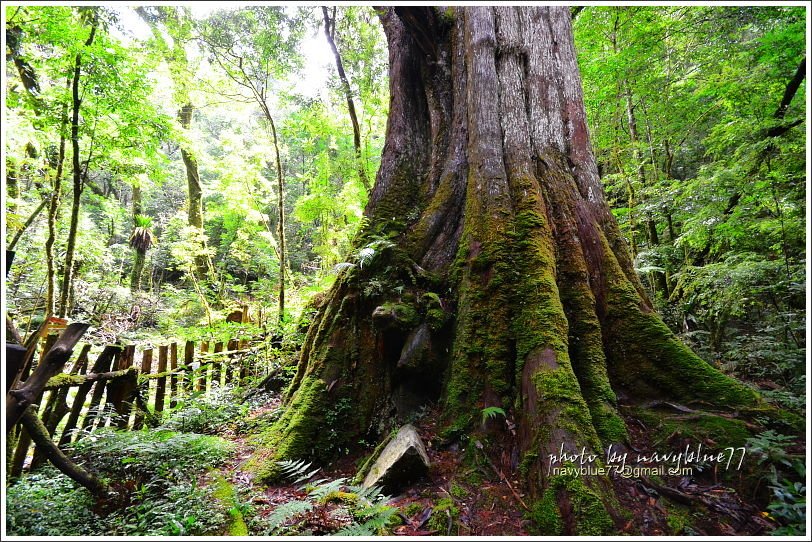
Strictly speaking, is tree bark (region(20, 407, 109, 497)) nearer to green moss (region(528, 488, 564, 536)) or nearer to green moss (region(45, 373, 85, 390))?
green moss (region(45, 373, 85, 390))

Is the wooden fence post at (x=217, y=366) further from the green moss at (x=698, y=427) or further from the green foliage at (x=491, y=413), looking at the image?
the green moss at (x=698, y=427)

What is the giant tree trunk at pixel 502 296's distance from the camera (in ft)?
9.96

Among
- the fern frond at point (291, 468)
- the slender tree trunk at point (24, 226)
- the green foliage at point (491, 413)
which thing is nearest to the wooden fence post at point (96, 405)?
the slender tree trunk at point (24, 226)

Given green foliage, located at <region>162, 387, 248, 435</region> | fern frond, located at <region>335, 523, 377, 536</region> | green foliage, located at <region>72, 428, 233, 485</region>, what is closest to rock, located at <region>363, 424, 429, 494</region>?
fern frond, located at <region>335, 523, 377, 536</region>

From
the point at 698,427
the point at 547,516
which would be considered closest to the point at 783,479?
the point at 698,427

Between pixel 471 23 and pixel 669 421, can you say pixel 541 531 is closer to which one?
pixel 669 421

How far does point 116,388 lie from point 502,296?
430cm

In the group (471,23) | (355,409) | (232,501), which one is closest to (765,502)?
(355,409)

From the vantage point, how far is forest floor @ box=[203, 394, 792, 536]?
7.80 feet

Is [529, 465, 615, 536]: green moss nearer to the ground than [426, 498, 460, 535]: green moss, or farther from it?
farther from it

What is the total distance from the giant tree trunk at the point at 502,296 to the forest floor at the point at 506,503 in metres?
0.19

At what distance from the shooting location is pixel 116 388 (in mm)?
4074

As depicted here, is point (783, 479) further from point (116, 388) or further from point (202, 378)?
point (202, 378)

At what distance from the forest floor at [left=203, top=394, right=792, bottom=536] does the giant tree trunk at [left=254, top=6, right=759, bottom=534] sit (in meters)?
0.19
